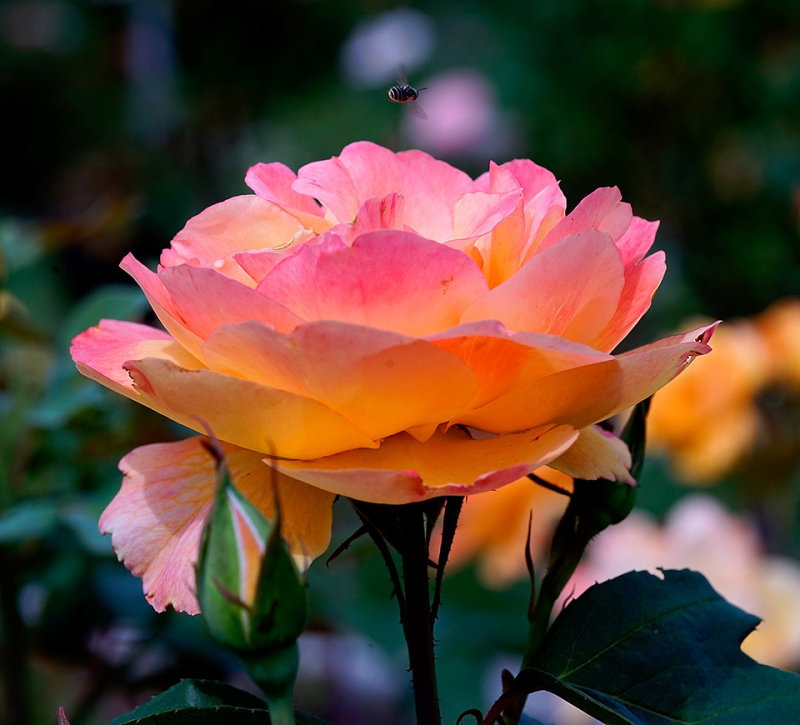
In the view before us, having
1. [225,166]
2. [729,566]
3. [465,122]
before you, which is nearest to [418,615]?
[729,566]

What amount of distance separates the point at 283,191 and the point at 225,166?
327 cm

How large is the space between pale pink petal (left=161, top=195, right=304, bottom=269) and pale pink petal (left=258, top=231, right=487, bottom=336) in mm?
→ 65

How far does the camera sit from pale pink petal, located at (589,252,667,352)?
316 mm

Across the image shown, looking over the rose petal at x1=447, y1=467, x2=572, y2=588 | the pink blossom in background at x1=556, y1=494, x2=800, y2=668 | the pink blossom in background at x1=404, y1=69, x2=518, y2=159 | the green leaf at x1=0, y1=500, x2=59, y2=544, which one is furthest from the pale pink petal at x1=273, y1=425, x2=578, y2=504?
the pink blossom in background at x1=404, y1=69, x2=518, y2=159

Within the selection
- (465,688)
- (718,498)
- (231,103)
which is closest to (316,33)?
(231,103)

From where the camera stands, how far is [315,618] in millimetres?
727

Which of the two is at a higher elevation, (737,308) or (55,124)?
(55,124)

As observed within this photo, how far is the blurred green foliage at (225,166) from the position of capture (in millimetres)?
625

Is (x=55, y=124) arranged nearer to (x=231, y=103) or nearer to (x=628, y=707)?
(x=231, y=103)

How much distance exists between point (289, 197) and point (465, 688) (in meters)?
0.93

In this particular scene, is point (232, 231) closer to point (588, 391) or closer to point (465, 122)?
point (588, 391)

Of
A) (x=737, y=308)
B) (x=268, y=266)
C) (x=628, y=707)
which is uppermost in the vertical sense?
(x=737, y=308)

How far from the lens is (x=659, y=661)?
33cm

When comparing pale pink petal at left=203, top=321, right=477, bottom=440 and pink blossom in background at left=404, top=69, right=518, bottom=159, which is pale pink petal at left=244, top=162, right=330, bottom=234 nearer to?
pale pink petal at left=203, top=321, right=477, bottom=440
